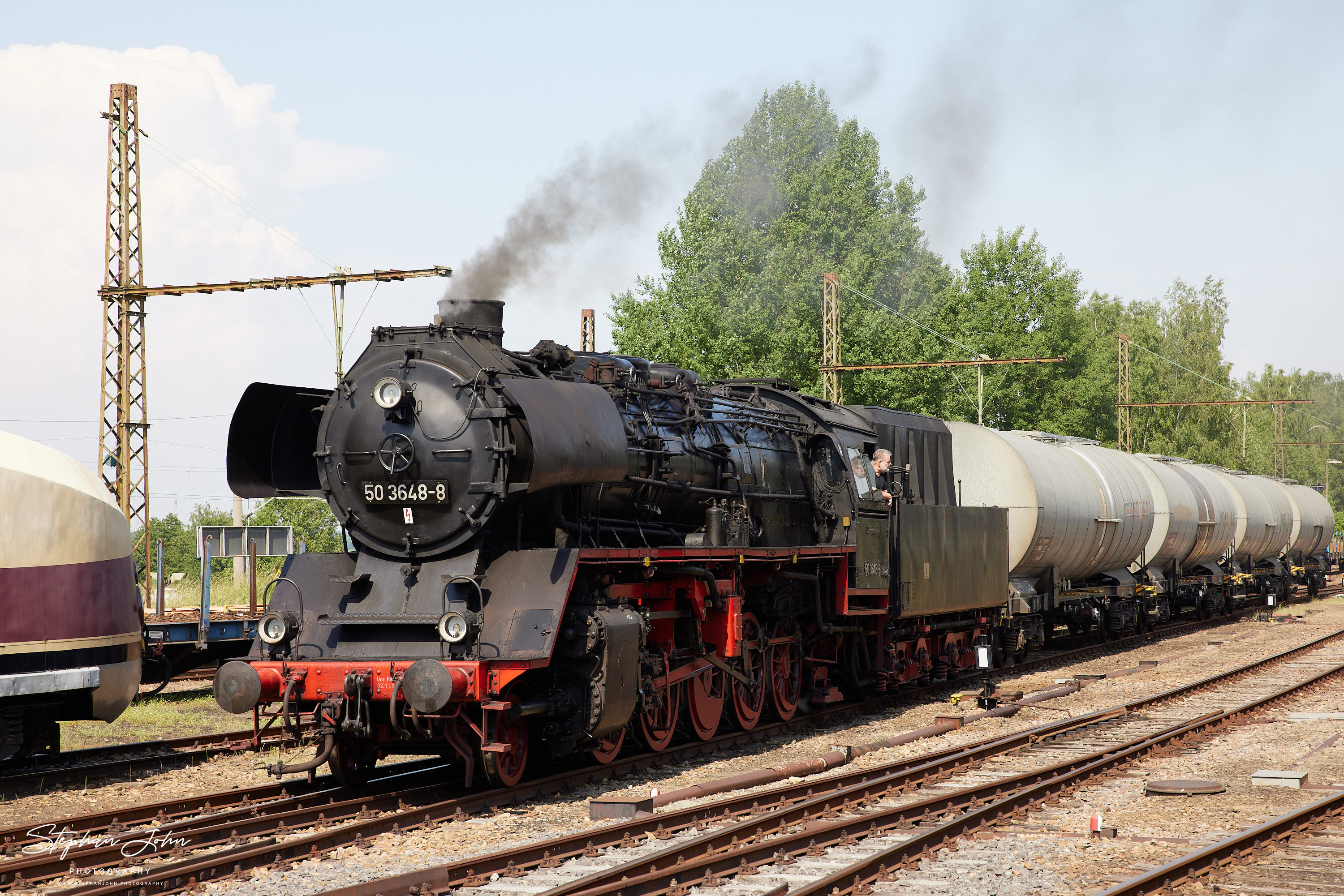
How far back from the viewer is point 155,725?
1470cm

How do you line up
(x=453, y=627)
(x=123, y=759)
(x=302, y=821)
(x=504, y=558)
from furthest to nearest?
(x=123, y=759)
(x=504, y=558)
(x=453, y=627)
(x=302, y=821)

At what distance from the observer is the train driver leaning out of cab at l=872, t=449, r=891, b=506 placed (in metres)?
15.5

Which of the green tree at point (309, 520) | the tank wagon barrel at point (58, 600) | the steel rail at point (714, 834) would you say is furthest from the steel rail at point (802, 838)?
the green tree at point (309, 520)

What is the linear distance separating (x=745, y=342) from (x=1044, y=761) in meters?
27.3

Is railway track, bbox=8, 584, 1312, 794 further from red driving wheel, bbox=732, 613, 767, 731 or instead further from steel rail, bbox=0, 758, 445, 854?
red driving wheel, bbox=732, 613, 767, 731

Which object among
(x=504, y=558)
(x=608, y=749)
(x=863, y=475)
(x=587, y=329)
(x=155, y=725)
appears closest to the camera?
(x=504, y=558)

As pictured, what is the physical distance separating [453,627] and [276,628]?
1.54 m

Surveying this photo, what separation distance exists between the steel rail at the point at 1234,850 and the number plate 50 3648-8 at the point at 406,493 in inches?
218

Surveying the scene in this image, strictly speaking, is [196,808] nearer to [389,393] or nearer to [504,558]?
[504,558]

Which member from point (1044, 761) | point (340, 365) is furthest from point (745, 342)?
point (1044, 761)

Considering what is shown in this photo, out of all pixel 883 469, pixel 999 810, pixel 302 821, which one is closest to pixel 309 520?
pixel 883 469

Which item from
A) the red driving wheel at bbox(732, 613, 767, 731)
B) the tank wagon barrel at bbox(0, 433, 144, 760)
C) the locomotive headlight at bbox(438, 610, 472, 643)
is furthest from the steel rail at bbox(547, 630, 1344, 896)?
the tank wagon barrel at bbox(0, 433, 144, 760)

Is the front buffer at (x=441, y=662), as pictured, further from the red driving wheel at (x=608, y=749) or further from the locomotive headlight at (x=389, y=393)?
the locomotive headlight at (x=389, y=393)

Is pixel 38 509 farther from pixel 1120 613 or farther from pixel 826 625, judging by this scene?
pixel 1120 613
